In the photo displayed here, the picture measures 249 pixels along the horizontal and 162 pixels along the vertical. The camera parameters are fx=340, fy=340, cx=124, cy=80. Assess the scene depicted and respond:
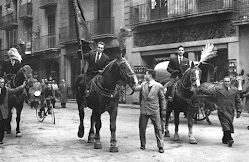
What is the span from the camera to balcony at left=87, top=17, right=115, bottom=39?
24109 mm

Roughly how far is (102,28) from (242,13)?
36.0 feet

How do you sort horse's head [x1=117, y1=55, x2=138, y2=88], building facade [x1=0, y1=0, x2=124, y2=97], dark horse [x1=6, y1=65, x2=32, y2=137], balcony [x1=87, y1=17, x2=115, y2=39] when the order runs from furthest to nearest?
building facade [x1=0, y1=0, x2=124, y2=97]
balcony [x1=87, y1=17, x2=115, y2=39]
dark horse [x1=6, y1=65, x2=32, y2=137]
horse's head [x1=117, y1=55, x2=138, y2=88]

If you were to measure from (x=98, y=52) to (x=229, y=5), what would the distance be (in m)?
11.0

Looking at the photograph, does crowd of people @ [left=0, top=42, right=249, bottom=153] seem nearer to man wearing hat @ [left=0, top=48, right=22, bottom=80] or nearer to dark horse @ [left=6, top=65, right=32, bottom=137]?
man wearing hat @ [left=0, top=48, right=22, bottom=80]

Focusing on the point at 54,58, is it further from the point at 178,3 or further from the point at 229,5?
the point at 229,5

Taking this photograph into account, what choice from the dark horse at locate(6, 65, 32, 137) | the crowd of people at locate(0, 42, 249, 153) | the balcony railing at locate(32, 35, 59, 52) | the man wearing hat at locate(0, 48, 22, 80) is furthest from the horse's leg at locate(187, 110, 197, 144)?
the balcony railing at locate(32, 35, 59, 52)

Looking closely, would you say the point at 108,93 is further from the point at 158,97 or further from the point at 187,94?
the point at 187,94

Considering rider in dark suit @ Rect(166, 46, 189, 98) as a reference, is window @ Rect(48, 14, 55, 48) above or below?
above

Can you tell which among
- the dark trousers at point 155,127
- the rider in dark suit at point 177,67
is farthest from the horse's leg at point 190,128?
the dark trousers at point 155,127

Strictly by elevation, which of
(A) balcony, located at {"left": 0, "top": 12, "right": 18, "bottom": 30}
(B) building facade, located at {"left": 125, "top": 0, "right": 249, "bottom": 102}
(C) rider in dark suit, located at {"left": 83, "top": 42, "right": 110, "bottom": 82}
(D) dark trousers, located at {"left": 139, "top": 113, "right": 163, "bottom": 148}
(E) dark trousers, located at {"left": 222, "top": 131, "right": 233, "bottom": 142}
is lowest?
(E) dark trousers, located at {"left": 222, "top": 131, "right": 233, "bottom": 142}

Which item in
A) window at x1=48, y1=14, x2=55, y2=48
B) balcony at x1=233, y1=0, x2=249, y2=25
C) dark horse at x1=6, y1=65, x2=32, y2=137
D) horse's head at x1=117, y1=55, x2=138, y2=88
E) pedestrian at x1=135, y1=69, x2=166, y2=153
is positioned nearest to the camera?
horse's head at x1=117, y1=55, x2=138, y2=88

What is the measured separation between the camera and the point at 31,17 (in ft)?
110

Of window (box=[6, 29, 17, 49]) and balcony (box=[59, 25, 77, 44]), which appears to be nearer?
balcony (box=[59, 25, 77, 44])

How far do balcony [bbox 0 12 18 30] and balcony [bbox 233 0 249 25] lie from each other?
25.8 metres
